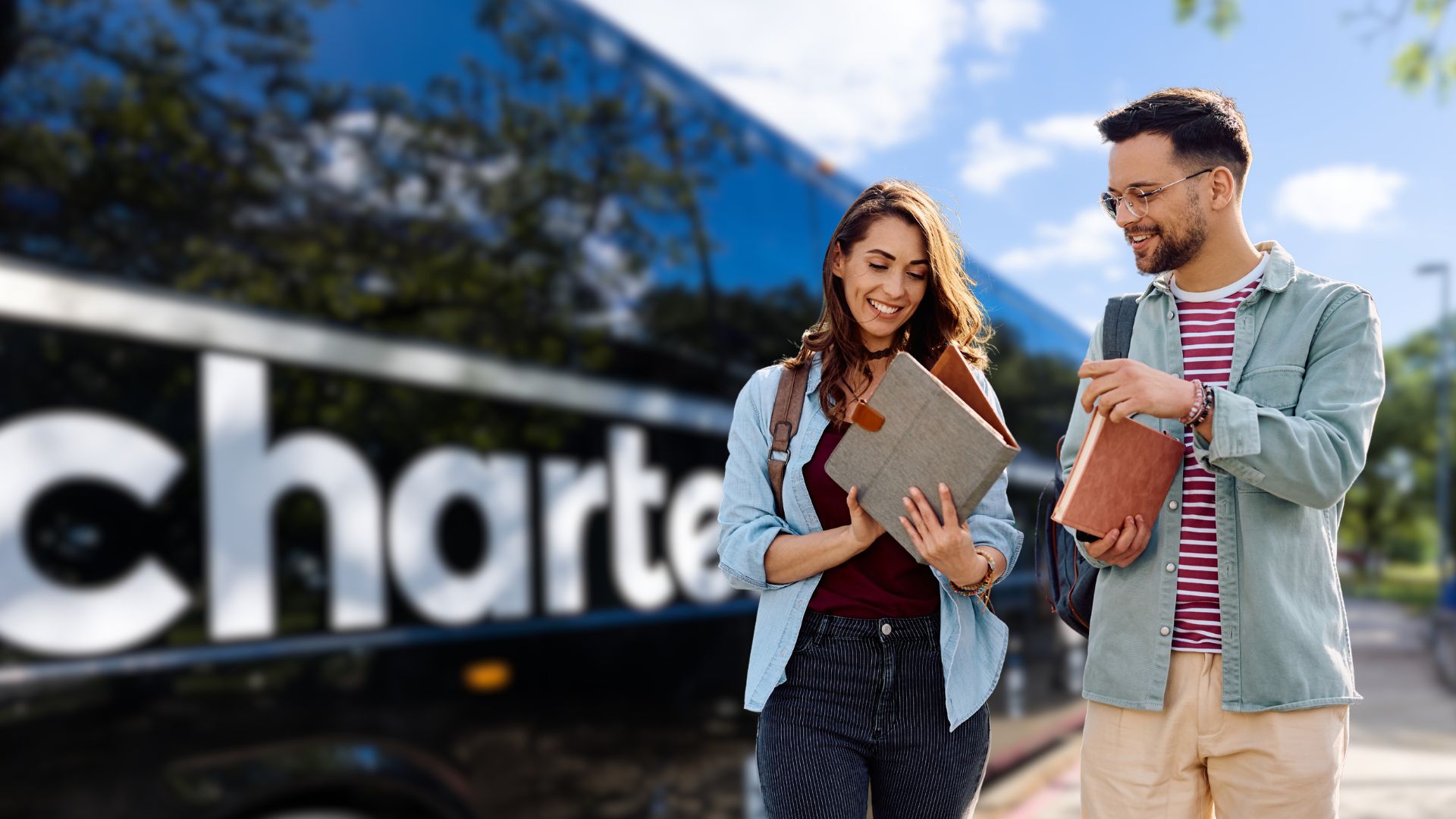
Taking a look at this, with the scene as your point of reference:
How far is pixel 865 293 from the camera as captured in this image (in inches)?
73.8

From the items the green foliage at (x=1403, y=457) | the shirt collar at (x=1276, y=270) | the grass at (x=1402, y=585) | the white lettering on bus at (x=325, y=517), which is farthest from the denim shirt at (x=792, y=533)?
the green foliage at (x=1403, y=457)

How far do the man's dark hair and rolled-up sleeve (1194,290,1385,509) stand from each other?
1.01ft

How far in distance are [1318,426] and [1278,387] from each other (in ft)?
0.41

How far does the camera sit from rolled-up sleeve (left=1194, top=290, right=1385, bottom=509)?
160 centimetres

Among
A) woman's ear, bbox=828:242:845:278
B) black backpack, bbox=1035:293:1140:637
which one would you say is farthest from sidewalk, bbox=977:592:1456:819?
woman's ear, bbox=828:242:845:278

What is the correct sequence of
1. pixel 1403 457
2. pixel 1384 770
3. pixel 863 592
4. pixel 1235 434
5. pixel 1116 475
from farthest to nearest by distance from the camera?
pixel 1403 457
pixel 1384 770
pixel 863 592
pixel 1116 475
pixel 1235 434

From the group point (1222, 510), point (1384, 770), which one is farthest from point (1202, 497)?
point (1384, 770)

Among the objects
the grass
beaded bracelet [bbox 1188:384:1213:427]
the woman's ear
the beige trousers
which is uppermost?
the woman's ear

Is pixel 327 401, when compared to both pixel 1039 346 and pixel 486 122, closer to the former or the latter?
pixel 486 122

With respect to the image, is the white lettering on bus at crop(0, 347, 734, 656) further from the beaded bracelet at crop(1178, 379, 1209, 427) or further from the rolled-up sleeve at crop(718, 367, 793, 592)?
the beaded bracelet at crop(1178, 379, 1209, 427)

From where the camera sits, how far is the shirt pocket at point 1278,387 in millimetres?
1732

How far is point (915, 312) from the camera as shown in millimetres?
1978

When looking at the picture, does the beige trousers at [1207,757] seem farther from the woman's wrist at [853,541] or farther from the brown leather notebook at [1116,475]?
the woman's wrist at [853,541]

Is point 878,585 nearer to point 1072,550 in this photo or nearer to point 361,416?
point 1072,550
